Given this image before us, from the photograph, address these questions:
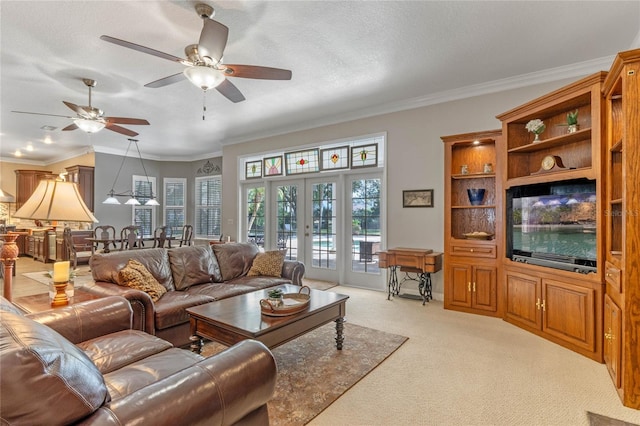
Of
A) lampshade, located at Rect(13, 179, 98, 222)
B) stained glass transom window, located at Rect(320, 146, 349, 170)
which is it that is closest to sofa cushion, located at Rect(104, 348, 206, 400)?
lampshade, located at Rect(13, 179, 98, 222)

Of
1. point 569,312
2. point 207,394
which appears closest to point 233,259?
point 207,394

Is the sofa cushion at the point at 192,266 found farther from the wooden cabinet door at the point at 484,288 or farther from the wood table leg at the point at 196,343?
the wooden cabinet door at the point at 484,288

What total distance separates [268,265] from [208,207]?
543 centimetres

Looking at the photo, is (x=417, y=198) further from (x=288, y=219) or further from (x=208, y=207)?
(x=208, y=207)

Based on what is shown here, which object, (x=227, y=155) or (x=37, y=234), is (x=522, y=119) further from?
(x=37, y=234)

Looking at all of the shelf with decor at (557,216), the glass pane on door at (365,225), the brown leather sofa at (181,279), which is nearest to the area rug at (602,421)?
the shelf with decor at (557,216)

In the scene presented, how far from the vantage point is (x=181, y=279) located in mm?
3533

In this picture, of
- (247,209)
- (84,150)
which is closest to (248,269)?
(247,209)

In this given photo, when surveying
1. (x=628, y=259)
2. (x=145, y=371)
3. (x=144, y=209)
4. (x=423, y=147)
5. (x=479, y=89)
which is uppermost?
(x=479, y=89)

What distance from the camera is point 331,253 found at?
592cm

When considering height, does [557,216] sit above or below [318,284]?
above

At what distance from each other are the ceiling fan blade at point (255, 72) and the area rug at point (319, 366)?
2458mm

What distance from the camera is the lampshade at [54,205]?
6.45 feet

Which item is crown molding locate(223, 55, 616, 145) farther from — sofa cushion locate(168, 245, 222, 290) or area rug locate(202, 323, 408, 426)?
area rug locate(202, 323, 408, 426)
